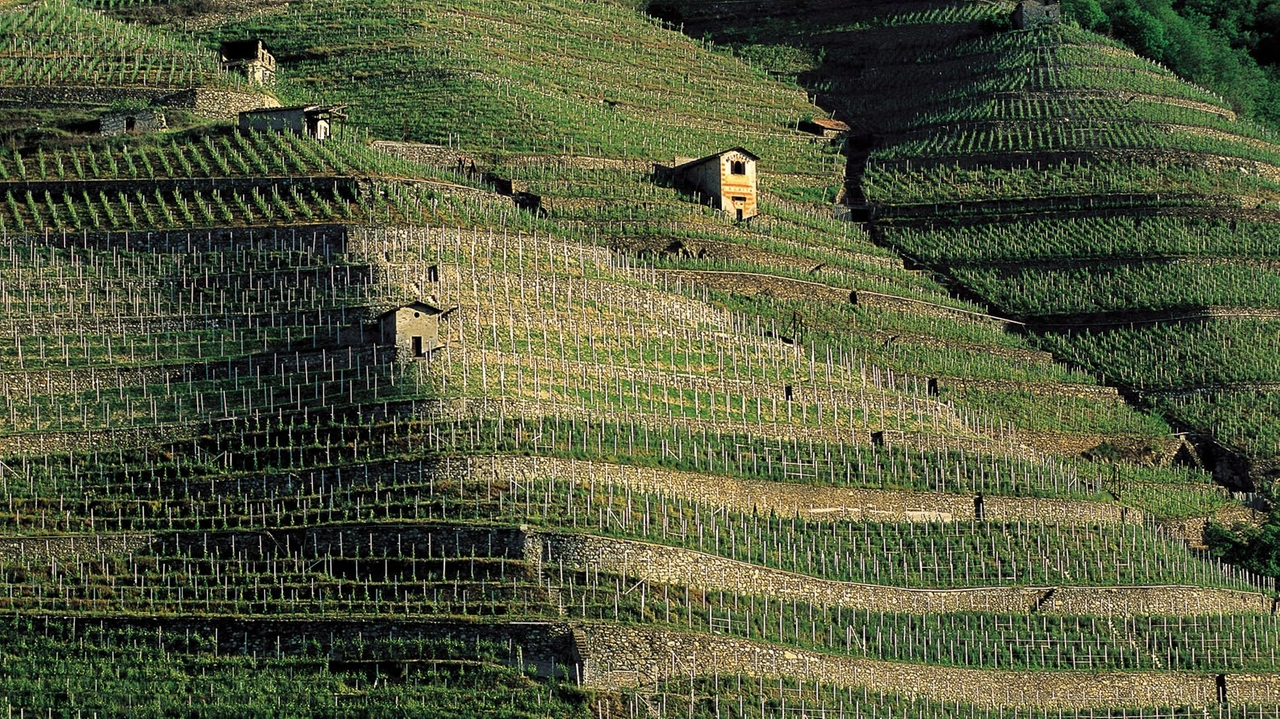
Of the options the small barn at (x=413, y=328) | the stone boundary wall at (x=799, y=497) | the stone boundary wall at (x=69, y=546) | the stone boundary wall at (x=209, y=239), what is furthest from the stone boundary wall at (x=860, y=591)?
the stone boundary wall at (x=209, y=239)

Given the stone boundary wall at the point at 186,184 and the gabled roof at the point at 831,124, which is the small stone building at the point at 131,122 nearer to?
the stone boundary wall at the point at 186,184

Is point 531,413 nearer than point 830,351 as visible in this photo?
Yes

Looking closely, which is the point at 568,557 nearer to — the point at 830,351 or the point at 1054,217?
the point at 830,351

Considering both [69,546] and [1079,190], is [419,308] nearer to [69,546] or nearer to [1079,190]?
[69,546]

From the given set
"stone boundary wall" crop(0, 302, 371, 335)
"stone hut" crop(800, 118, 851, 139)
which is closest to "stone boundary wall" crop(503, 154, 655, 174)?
"stone hut" crop(800, 118, 851, 139)

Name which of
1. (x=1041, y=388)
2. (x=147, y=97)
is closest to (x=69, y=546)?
(x=1041, y=388)

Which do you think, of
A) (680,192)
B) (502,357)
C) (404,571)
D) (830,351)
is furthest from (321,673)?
(680,192)
